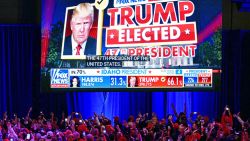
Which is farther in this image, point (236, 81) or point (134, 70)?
point (236, 81)

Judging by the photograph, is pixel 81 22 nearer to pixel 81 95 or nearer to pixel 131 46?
pixel 131 46

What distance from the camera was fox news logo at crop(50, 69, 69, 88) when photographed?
17172 millimetres

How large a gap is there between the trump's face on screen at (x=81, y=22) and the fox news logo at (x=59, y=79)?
118cm

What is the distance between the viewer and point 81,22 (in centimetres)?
1759

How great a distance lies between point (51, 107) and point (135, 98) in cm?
312

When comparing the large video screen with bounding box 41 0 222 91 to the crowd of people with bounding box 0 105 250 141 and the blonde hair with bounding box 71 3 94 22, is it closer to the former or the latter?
the blonde hair with bounding box 71 3 94 22

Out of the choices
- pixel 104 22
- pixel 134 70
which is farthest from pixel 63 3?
pixel 134 70

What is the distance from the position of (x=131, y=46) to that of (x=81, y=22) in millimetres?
1805

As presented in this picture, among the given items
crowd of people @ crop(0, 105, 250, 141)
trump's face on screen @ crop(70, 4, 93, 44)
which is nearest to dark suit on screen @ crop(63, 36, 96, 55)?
trump's face on screen @ crop(70, 4, 93, 44)

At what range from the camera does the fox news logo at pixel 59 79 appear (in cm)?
1717

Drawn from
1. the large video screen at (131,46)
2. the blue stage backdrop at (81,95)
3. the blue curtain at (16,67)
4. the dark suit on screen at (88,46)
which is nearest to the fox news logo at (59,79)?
the large video screen at (131,46)

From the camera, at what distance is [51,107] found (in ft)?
65.3

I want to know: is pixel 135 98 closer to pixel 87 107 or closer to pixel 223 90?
pixel 87 107

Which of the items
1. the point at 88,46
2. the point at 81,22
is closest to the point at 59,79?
the point at 88,46
